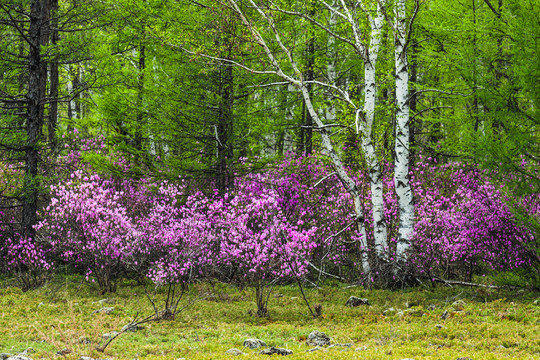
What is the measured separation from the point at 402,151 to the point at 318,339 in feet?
15.9

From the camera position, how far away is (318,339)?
19.4 feet

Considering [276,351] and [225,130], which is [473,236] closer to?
[276,351]

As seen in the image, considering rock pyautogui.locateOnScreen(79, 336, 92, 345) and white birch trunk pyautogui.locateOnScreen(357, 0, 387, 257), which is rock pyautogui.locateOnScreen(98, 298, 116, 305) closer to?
rock pyautogui.locateOnScreen(79, 336, 92, 345)

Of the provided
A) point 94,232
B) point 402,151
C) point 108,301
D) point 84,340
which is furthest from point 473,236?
point 94,232

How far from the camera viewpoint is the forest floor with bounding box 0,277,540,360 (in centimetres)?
520

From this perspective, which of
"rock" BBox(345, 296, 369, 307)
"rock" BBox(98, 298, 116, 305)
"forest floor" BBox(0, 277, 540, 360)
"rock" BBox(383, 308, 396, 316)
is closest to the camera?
"forest floor" BBox(0, 277, 540, 360)

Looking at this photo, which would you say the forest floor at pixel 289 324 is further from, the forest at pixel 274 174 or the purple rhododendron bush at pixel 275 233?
the purple rhododendron bush at pixel 275 233

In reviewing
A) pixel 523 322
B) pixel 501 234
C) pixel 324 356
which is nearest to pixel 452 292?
pixel 501 234

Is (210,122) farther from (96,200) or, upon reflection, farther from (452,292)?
(452,292)

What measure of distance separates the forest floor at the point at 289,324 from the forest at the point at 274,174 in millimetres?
310

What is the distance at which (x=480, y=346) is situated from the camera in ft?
17.5

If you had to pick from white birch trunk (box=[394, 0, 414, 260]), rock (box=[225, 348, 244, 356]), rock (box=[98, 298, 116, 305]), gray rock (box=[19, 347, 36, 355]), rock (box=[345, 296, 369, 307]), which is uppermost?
white birch trunk (box=[394, 0, 414, 260])

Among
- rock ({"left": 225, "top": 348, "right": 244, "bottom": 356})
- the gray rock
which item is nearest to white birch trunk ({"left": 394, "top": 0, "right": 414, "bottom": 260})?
rock ({"left": 225, "top": 348, "right": 244, "bottom": 356})

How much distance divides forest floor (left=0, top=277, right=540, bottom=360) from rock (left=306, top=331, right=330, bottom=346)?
0.09 m
